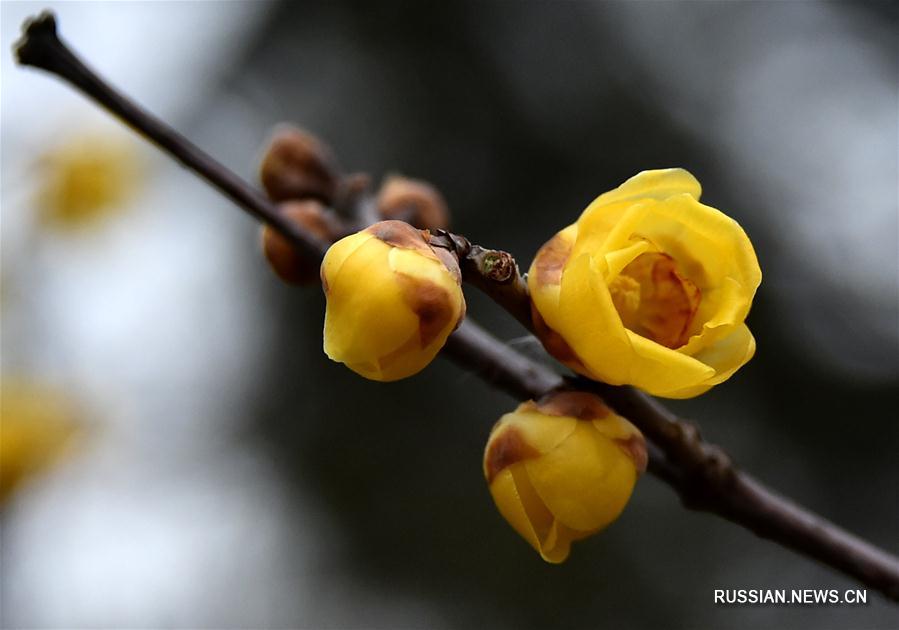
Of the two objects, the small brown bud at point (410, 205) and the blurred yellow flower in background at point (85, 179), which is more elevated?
the blurred yellow flower in background at point (85, 179)

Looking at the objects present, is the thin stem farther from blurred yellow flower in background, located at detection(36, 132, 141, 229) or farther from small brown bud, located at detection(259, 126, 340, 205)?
blurred yellow flower in background, located at detection(36, 132, 141, 229)

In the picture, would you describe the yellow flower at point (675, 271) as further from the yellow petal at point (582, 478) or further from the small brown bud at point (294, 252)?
the small brown bud at point (294, 252)

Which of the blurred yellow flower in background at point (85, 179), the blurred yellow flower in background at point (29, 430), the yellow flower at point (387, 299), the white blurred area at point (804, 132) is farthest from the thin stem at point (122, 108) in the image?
the white blurred area at point (804, 132)

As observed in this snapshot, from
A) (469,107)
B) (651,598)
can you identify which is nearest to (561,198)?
(469,107)

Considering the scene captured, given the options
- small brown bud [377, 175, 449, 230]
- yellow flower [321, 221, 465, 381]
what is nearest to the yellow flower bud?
yellow flower [321, 221, 465, 381]

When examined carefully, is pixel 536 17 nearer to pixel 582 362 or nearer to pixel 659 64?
pixel 659 64

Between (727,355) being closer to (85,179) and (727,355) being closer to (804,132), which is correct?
(85,179)
